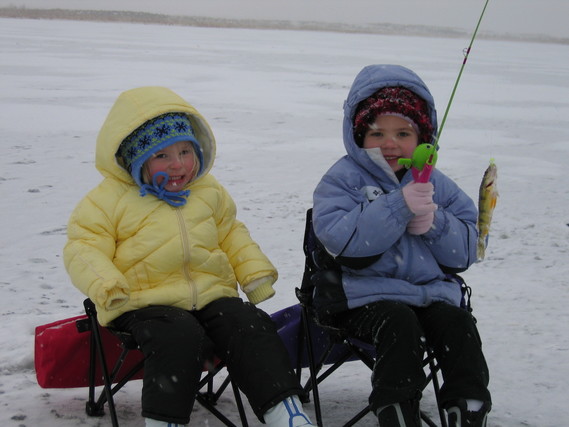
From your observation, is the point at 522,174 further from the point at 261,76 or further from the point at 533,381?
the point at 261,76

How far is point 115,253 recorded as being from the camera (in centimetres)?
260

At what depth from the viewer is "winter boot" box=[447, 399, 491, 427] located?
2.25m

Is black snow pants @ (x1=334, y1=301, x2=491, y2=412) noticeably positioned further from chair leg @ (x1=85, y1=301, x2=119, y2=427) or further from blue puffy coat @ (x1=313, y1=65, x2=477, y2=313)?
chair leg @ (x1=85, y1=301, x2=119, y2=427)

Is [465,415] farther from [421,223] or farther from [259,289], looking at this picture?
[259,289]

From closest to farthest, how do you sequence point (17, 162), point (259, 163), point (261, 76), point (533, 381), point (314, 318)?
point (314, 318), point (533, 381), point (17, 162), point (259, 163), point (261, 76)

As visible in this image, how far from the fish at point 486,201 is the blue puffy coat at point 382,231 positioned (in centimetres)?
4

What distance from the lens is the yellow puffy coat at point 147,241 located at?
2537 mm

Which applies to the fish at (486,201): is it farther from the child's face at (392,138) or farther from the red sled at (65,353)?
the red sled at (65,353)

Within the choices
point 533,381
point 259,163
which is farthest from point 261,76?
point 533,381

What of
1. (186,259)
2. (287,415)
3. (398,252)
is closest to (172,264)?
(186,259)

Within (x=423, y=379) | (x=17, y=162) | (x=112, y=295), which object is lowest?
(x=17, y=162)

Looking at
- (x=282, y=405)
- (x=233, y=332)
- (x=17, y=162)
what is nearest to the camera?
(x=282, y=405)

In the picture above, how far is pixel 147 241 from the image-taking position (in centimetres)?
259

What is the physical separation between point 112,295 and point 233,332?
1.40 feet
